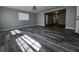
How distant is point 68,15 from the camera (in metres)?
6.09

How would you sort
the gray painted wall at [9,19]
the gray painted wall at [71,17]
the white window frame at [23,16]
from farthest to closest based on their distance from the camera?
the white window frame at [23,16], the gray painted wall at [9,19], the gray painted wall at [71,17]

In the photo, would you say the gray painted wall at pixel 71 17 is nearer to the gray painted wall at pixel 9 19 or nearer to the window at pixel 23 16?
the window at pixel 23 16

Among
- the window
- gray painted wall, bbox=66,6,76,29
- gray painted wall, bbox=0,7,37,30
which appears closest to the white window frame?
the window

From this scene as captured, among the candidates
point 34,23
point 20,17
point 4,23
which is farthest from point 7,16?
point 34,23

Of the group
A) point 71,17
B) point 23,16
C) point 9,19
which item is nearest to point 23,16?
point 23,16

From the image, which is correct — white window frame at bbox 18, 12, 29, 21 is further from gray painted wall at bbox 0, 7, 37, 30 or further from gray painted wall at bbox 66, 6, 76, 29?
gray painted wall at bbox 66, 6, 76, 29

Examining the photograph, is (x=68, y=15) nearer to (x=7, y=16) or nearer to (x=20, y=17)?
(x=20, y=17)

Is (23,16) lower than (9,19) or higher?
higher

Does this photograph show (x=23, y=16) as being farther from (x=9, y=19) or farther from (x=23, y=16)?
(x=9, y=19)

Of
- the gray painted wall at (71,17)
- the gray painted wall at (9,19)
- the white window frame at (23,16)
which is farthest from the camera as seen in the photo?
the white window frame at (23,16)

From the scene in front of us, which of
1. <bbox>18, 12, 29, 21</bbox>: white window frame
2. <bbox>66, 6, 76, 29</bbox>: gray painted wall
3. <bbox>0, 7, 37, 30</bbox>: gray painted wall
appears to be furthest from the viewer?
<bbox>18, 12, 29, 21</bbox>: white window frame

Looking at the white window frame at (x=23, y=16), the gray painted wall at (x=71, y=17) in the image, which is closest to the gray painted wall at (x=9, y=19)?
the white window frame at (x=23, y=16)
